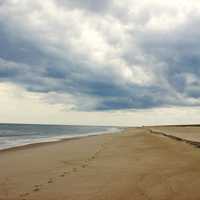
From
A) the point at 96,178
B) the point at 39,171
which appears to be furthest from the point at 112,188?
the point at 39,171

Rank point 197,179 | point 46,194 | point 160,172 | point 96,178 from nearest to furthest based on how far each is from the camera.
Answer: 1. point 46,194
2. point 197,179
3. point 96,178
4. point 160,172

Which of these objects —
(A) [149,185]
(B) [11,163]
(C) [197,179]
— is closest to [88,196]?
(A) [149,185]

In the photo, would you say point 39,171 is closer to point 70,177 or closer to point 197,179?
point 70,177

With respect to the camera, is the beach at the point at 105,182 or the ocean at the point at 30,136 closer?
the beach at the point at 105,182

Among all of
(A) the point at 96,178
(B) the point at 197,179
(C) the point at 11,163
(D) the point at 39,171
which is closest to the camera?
(B) the point at 197,179

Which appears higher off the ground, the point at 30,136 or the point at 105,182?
the point at 105,182

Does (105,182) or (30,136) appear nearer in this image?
(105,182)

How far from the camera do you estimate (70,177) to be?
40.1 ft

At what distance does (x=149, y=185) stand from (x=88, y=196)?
2136mm

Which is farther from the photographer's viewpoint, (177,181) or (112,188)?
(177,181)

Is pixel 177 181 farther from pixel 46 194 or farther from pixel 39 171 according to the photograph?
pixel 39 171

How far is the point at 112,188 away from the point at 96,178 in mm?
1914

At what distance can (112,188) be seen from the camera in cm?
994

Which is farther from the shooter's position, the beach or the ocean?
the ocean
